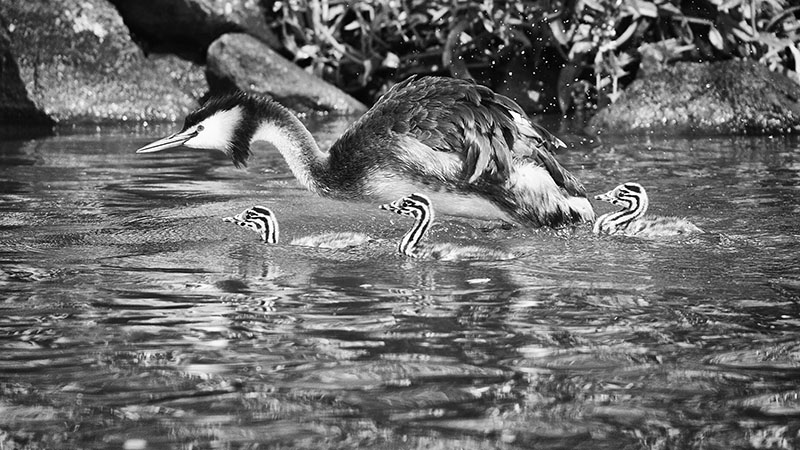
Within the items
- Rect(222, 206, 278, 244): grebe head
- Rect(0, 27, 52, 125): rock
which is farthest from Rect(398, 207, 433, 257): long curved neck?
Rect(0, 27, 52, 125): rock

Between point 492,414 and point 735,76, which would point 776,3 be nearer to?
point 735,76

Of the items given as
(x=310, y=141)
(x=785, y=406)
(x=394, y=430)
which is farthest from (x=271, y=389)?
(x=310, y=141)

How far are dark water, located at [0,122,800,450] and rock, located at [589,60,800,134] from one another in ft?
13.2

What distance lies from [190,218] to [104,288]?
2125 mm

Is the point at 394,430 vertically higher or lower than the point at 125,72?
lower

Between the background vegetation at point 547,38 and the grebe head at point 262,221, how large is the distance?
256 inches

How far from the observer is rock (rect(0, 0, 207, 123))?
14195 mm

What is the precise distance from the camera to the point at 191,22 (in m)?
15.0

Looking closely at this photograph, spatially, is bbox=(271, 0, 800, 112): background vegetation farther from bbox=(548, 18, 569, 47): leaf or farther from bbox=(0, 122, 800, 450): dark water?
bbox=(0, 122, 800, 450): dark water

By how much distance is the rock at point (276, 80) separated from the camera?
14.4m

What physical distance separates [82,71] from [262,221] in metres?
7.96

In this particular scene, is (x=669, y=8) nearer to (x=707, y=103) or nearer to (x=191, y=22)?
(x=707, y=103)

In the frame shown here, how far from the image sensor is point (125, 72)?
14844mm

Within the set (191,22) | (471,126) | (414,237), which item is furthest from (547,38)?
(414,237)
